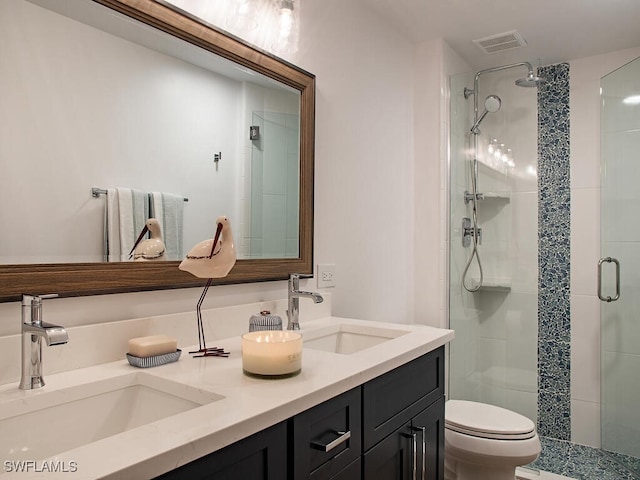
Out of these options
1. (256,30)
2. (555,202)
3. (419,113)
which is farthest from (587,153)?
(256,30)

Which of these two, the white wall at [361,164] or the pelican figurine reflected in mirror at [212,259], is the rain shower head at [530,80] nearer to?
the white wall at [361,164]

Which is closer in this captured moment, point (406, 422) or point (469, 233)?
point (406, 422)

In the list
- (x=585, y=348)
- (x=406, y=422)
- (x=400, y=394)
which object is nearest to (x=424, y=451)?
(x=406, y=422)

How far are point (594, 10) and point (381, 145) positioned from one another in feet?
4.04

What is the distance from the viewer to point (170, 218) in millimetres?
1384

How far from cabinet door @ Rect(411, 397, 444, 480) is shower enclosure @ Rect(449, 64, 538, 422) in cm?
110

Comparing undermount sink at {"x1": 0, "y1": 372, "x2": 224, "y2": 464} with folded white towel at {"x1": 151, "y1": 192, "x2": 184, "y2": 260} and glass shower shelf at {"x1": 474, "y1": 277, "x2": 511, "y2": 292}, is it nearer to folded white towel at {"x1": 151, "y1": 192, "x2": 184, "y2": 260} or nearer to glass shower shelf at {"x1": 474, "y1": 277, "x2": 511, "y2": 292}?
folded white towel at {"x1": 151, "y1": 192, "x2": 184, "y2": 260}

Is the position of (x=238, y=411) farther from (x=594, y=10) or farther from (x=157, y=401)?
Result: (x=594, y=10)

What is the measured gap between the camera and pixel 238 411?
34.3 inches

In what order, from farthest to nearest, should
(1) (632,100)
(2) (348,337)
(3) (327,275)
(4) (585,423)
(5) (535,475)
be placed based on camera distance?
(4) (585,423) → (5) (535,475) → (1) (632,100) → (3) (327,275) → (2) (348,337)

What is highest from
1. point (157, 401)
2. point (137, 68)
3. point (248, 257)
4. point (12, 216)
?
point (137, 68)

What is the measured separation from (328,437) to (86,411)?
0.52m

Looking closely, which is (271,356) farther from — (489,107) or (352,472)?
(489,107)

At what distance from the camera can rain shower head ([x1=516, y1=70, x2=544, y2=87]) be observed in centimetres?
276
